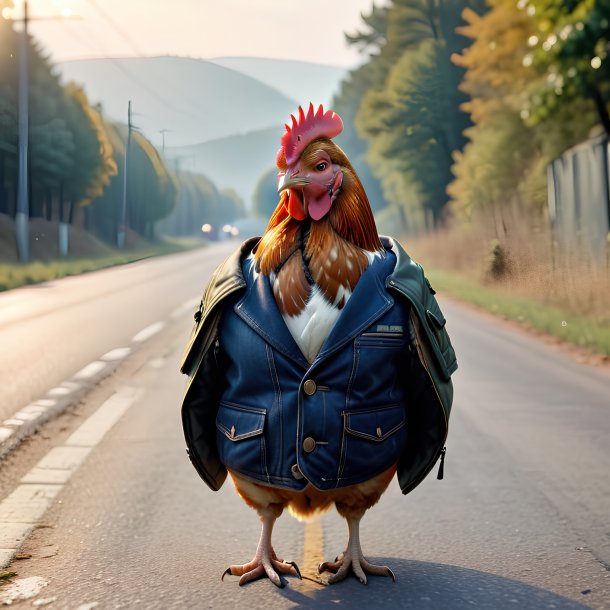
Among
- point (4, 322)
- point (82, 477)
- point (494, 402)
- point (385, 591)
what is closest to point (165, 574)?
point (385, 591)

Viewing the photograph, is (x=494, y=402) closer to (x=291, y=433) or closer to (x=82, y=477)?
(x=82, y=477)

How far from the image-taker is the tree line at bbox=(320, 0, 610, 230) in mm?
14305

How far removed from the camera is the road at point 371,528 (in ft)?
14.1

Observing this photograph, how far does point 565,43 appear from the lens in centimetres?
1366

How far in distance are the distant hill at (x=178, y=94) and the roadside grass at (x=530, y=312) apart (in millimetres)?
9306

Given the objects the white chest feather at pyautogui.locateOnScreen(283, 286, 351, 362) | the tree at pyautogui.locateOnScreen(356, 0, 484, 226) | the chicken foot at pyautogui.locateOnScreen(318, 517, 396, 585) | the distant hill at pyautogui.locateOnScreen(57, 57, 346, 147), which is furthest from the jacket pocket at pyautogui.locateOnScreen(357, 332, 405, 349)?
the tree at pyautogui.locateOnScreen(356, 0, 484, 226)

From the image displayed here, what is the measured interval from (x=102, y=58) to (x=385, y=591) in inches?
101

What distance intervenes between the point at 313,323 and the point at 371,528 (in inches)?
77.0

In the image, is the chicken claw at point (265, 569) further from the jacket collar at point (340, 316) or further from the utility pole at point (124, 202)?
the utility pole at point (124, 202)

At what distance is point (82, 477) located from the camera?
252 inches

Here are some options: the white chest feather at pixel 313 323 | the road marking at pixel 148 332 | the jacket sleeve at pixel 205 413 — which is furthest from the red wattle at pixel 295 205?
the road marking at pixel 148 332

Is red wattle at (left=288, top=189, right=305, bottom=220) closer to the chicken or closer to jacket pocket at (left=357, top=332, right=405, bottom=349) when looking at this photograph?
the chicken

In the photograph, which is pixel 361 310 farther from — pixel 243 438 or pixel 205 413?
pixel 205 413

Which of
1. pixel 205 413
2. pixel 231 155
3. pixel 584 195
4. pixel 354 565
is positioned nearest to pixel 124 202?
pixel 231 155
